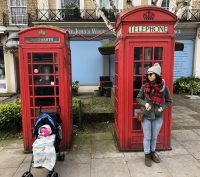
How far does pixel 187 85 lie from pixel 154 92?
973cm

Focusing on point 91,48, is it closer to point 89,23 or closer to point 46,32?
point 89,23

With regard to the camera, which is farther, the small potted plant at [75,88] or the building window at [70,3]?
the building window at [70,3]

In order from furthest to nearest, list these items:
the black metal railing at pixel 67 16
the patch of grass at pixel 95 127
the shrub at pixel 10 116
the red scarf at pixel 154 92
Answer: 1. the black metal railing at pixel 67 16
2. the patch of grass at pixel 95 127
3. the shrub at pixel 10 116
4. the red scarf at pixel 154 92

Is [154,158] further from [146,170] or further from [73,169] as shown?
[73,169]

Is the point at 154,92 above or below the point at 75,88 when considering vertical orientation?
above

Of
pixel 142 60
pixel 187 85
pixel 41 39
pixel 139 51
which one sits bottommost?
pixel 187 85

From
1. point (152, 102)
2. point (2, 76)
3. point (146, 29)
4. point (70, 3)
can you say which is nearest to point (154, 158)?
point (152, 102)

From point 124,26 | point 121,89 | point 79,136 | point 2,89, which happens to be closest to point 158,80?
point 121,89

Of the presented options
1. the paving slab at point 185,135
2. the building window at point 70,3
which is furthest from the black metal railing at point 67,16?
the paving slab at point 185,135

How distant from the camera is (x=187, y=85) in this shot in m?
12.9

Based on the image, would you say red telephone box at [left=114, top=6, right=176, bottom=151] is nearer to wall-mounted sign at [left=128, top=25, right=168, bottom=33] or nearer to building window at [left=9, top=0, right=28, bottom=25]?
wall-mounted sign at [left=128, top=25, right=168, bottom=33]

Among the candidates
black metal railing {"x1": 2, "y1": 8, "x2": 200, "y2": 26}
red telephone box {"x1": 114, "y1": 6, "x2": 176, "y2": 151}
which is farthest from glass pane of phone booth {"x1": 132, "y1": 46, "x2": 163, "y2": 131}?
black metal railing {"x1": 2, "y1": 8, "x2": 200, "y2": 26}

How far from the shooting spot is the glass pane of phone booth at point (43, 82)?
→ 4605 millimetres

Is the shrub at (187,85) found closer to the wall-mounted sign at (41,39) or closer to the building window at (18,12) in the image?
the wall-mounted sign at (41,39)
